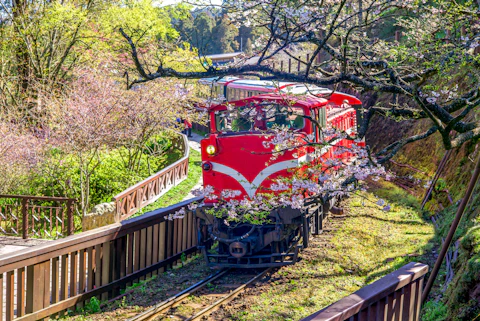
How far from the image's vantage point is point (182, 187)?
21.0 meters

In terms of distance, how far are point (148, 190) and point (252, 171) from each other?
324 inches

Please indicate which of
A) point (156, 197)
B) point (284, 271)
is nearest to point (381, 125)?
point (156, 197)

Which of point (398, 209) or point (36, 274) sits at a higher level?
point (36, 274)

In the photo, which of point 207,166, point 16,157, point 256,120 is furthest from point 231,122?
point 16,157

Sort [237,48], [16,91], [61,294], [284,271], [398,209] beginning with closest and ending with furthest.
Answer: [61,294]
[284,271]
[398,209]
[16,91]
[237,48]

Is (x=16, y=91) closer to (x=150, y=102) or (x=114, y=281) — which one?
(x=150, y=102)

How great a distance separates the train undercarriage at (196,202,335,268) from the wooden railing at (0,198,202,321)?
71 cm

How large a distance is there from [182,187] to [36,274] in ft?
44.1

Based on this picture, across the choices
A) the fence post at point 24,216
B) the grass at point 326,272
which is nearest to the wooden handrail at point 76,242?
the grass at point 326,272

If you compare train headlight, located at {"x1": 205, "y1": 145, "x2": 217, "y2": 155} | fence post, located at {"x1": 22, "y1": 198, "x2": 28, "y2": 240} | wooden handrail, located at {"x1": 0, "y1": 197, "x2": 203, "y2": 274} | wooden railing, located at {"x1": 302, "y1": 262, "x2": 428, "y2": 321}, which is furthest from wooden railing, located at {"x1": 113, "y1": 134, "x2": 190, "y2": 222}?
wooden railing, located at {"x1": 302, "y1": 262, "x2": 428, "y2": 321}

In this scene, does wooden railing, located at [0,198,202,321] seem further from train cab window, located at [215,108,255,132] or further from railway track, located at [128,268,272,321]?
train cab window, located at [215,108,255,132]

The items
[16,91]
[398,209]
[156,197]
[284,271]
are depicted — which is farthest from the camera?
[16,91]

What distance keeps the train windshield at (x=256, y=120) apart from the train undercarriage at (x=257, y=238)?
1.66 meters

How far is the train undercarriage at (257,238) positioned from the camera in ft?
33.8
